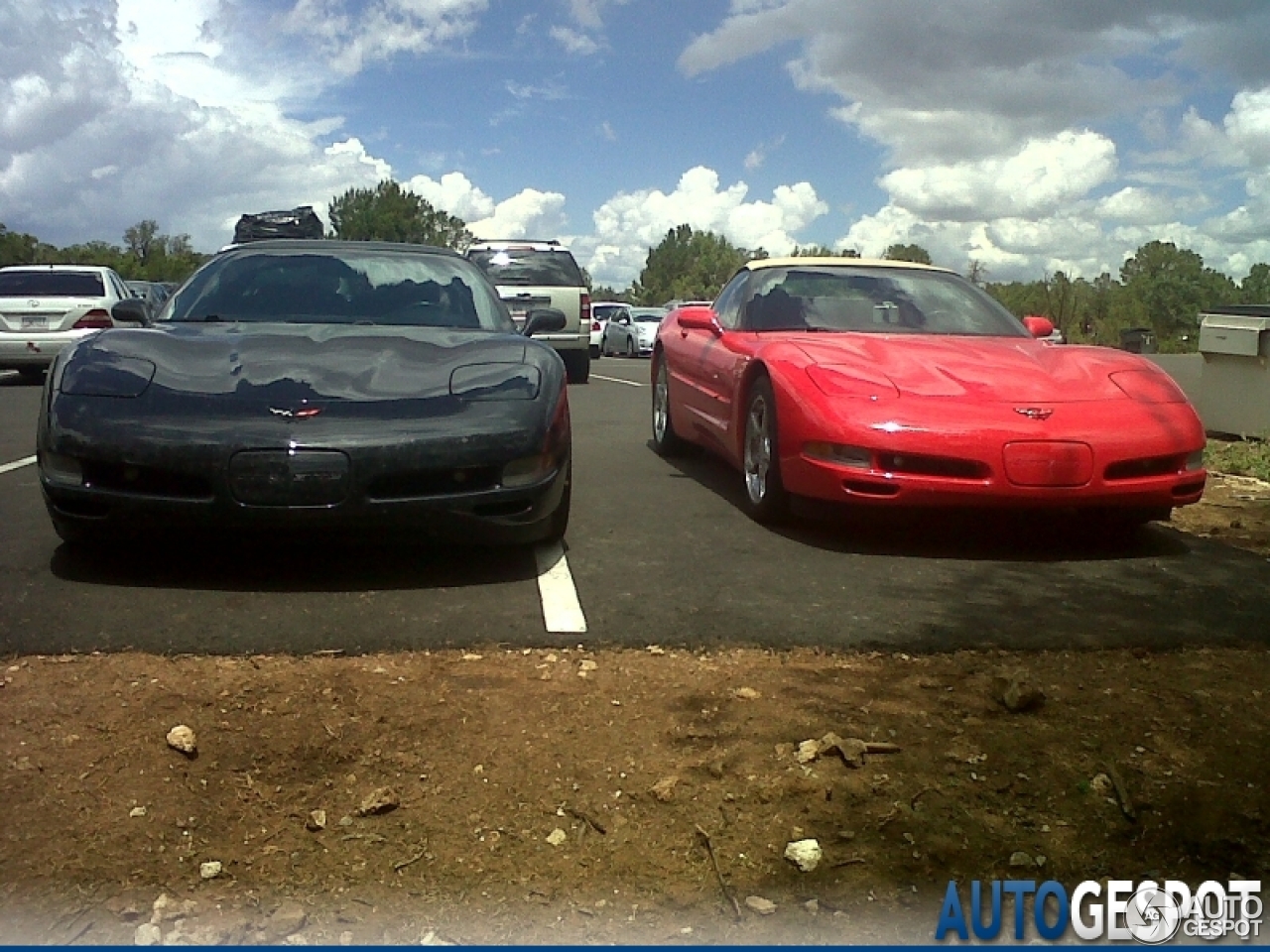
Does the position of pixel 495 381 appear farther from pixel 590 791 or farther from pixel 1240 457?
pixel 1240 457

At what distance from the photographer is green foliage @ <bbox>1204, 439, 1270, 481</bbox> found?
24.8 ft

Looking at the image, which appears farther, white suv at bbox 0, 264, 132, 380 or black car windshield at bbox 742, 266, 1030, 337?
white suv at bbox 0, 264, 132, 380

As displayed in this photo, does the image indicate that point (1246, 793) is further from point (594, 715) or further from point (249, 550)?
point (249, 550)

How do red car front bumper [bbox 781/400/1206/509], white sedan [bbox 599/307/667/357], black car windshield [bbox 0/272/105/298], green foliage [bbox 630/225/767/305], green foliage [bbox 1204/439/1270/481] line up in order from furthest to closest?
green foliage [bbox 630/225/767/305] → white sedan [bbox 599/307/667/357] → black car windshield [bbox 0/272/105/298] → green foliage [bbox 1204/439/1270/481] → red car front bumper [bbox 781/400/1206/509]

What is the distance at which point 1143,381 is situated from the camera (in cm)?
536

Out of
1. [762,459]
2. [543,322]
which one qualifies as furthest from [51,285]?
[762,459]

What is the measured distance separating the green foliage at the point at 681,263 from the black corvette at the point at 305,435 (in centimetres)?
13189

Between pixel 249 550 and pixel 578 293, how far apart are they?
11600 millimetres

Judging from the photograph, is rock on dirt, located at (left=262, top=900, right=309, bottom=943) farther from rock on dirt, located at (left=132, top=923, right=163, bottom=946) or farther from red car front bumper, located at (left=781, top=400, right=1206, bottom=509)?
red car front bumper, located at (left=781, top=400, right=1206, bottom=509)

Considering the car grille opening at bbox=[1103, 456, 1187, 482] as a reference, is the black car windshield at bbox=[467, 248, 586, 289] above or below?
above

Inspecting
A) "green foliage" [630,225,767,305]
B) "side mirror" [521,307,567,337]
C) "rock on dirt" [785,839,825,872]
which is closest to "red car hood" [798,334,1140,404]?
"side mirror" [521,307,567,337]

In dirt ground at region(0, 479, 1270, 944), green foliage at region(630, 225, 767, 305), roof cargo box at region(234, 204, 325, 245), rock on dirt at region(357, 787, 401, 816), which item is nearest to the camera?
dirt ground at region(0, 479, 1270, 944)

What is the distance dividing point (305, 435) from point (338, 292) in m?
1.70

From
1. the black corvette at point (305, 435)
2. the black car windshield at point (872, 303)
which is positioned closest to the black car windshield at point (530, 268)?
the black car windshield at point (872, 303)
